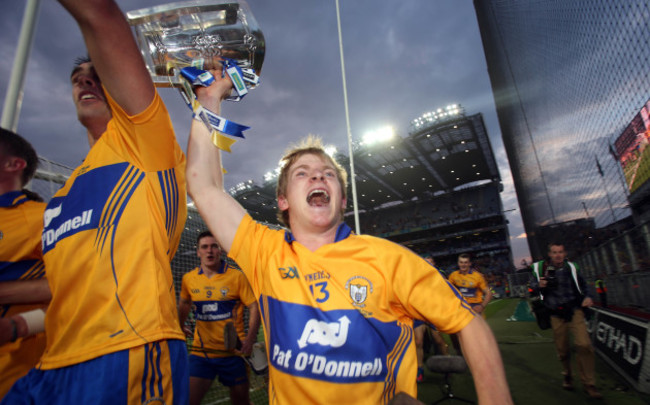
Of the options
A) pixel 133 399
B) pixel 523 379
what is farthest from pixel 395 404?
pixel 523 379

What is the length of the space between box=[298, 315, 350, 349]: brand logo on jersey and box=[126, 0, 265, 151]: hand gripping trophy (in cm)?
121

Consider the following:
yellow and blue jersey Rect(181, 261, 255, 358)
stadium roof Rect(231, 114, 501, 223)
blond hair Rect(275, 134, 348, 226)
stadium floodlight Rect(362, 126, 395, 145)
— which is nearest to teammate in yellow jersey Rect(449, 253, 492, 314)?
yellow and blue jersey Rect(181, 261, 255, 358)

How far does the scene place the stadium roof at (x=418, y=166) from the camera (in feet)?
92.6

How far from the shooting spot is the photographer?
4.68m

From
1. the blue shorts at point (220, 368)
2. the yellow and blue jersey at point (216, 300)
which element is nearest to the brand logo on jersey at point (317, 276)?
the blue shorts at point (220, 368)

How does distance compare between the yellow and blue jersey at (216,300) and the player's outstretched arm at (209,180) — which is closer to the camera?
the player's outstretched arm at (209,180)

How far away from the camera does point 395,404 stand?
976 mm

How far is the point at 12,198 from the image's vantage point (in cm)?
171

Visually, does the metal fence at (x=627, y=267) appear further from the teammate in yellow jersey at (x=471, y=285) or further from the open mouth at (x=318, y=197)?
the open mouth at (x=318, y=197)

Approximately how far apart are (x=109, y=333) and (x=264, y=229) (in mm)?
847

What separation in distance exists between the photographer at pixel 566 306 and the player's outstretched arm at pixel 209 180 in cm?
574

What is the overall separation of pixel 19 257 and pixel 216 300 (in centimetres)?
299

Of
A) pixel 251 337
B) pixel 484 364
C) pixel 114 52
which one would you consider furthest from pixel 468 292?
pixel 114 52

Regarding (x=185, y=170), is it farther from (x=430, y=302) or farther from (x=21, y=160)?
(x=430, y=302)
